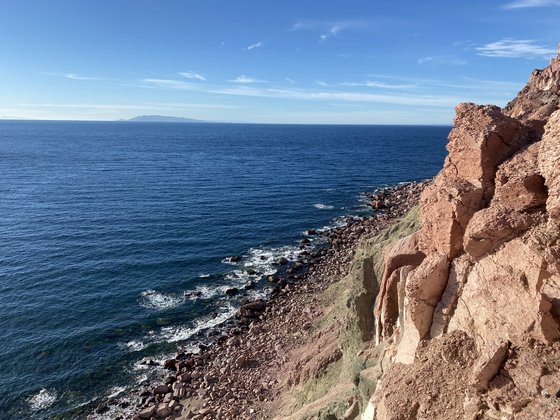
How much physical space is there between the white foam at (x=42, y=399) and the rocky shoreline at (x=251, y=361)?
7.42 m

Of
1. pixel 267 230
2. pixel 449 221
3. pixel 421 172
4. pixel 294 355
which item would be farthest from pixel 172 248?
pixel 421 172

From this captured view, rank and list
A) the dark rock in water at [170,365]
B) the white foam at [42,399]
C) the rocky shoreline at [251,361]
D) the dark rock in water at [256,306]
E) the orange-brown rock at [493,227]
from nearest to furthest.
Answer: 1. the orange-brown rock at [493,227]
2. the rocky shoreline at [251,361]
3. the white foam at [42,399]
4. the dark rock in water at [170,365]
5. the dark rock in water at [256,306]

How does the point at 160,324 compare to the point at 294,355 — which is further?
the point at 160,324

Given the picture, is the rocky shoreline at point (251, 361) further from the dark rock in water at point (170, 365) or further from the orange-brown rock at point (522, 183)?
the orange-brown rock at point (522, 183)

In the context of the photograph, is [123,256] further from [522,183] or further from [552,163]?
[552,163]

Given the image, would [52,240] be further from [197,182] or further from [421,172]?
Result: [421,172]

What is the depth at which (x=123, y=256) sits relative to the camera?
214 ft

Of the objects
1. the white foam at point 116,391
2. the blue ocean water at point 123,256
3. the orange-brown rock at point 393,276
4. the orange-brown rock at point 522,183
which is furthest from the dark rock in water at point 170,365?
the orange-brown rock at point 522,183

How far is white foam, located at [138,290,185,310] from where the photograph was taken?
52.6 meters

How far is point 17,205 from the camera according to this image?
92.7 metres

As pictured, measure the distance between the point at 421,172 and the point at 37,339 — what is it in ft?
402

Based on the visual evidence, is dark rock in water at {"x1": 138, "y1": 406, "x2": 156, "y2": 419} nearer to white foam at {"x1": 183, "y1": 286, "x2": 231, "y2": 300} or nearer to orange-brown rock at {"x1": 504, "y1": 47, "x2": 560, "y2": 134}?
white foam at {"x1": 183, "y1": 286, "x2": 231, "y2": 300}

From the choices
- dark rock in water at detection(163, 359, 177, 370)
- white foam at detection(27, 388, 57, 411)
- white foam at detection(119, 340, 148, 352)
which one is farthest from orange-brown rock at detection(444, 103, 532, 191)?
white foam at detection(27, 388, 57, 411)

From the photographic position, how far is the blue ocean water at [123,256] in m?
42.5
